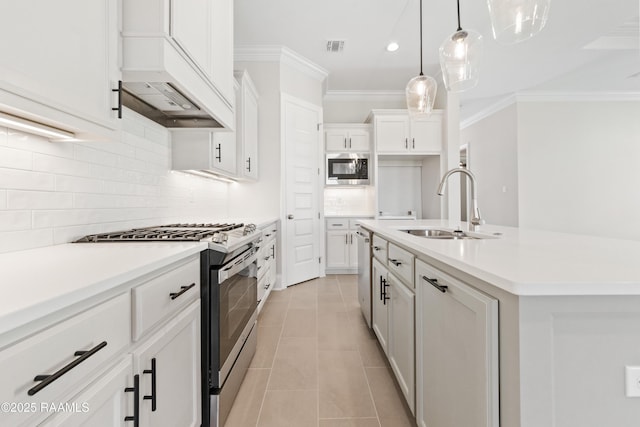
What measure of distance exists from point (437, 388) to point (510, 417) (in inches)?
16.1

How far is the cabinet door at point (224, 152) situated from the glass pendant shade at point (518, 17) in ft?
6.60

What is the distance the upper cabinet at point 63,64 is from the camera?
2.61 feet

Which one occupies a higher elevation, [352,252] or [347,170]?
[347,170]

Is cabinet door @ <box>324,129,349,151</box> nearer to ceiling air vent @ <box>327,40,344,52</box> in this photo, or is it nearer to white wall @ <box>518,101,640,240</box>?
ceiling air vent @ <box>327,40,344,52</box>

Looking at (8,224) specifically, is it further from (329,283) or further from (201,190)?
(329,283)

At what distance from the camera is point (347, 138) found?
4.88 m

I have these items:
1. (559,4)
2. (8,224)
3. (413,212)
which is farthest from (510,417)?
(413,212)

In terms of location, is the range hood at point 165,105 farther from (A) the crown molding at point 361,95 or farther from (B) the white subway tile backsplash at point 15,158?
(A) the crown molding at point 361,95

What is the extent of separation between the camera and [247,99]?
130 inches

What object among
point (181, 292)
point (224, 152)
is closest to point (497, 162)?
point (224, 152)

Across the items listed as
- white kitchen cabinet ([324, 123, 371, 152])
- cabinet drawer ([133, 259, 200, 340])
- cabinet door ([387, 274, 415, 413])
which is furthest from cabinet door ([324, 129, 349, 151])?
cabinet drawer ([133, 259, 200, 340])

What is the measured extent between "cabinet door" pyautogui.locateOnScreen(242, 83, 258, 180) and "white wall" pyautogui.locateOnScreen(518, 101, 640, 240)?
5.02 meters

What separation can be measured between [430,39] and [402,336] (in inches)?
143

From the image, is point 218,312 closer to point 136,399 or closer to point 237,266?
point 237,266
